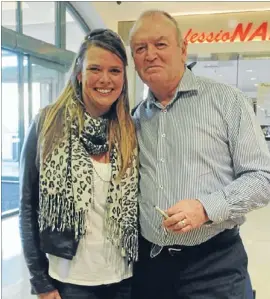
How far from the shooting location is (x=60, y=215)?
146 centimetres

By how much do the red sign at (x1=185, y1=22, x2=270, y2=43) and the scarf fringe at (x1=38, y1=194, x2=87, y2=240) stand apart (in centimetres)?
697

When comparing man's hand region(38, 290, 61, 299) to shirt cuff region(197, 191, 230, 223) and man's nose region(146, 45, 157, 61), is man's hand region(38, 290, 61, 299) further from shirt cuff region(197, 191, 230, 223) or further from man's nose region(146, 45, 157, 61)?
man's nose region(146, 45, 157, 61)

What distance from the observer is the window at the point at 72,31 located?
7.43 meters

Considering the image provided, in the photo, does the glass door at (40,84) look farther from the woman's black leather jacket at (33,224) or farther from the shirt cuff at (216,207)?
the shirt cuff at (216,207)

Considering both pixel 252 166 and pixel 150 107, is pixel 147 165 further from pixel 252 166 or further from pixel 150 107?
pixel 252 166

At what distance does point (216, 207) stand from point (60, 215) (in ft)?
1.86

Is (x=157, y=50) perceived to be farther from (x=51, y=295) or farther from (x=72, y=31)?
(x=72, y=31)

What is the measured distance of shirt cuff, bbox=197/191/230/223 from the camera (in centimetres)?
129

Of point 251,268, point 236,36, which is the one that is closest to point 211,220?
point 251,268

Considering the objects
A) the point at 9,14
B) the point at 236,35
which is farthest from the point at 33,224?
the point at 236,35

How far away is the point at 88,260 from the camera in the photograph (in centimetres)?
147

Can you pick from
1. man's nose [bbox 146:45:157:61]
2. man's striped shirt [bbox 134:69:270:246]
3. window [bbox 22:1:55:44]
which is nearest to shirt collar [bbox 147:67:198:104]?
man's striped shirt [bbox 134:69:270:246]

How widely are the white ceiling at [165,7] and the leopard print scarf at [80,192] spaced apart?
21.1ft

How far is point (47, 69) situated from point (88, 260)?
574cm
